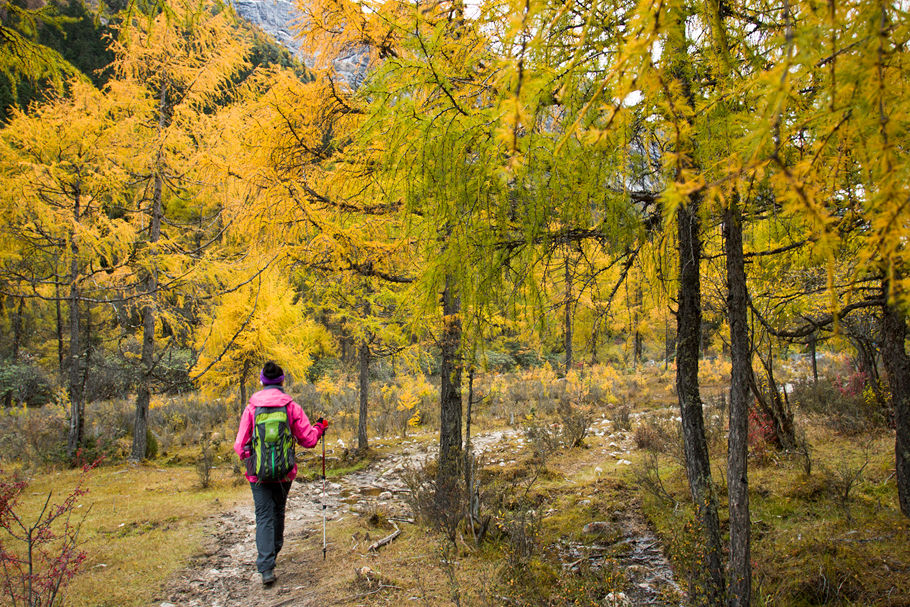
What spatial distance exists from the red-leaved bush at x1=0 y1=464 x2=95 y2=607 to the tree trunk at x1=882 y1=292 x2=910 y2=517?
5.55m

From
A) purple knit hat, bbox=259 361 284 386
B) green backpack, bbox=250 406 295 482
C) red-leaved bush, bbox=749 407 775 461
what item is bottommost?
red-leaved bush, bbox=749 407 775 461

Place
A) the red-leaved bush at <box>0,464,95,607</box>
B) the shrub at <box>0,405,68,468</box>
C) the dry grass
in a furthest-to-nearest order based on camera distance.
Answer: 1. the shrub at <box>0,405,68,468</box>
2. the dry grass
3. the red-leaved bush at <box>0,464,95,607</box>

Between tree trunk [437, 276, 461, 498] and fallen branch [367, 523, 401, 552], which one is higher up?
tree trunk [437, 276, 461, 498]

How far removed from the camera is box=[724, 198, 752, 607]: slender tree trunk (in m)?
2.06

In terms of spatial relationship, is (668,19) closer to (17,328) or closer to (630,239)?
(630,239)

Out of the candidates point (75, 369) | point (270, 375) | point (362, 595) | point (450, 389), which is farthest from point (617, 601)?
point (75, 369)

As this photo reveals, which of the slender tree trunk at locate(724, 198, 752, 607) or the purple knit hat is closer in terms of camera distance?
the slender tree trunk at locate(724, 198, 752, 607)

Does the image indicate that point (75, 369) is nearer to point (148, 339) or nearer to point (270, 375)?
point (148, 339)

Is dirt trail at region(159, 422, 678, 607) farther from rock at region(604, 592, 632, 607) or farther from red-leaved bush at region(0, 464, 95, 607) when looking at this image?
red-leaved bush at region(0, 464, 95, 607)

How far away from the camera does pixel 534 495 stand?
5094mm

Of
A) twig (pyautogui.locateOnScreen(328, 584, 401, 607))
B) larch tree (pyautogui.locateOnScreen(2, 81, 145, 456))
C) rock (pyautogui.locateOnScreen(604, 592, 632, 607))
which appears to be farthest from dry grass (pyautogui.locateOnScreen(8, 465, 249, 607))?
rock (pyautogui.locateOnScreen(604, 592, 632, 607))

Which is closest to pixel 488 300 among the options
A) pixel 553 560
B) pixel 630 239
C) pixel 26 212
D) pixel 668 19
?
pixel 630 239

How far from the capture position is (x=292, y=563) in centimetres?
395

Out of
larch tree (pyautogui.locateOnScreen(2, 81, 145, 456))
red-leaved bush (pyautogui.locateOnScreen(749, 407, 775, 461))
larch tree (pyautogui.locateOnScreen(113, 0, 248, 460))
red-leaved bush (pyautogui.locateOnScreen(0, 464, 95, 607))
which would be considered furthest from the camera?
larch tree (pyautogui.locateOnScreen(113, 0, 248, 460))
